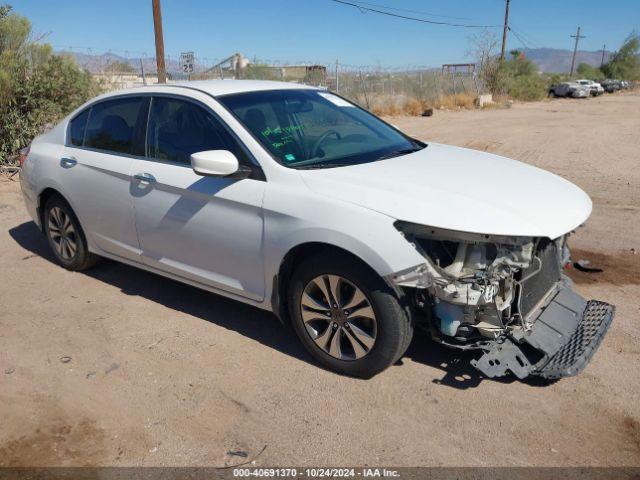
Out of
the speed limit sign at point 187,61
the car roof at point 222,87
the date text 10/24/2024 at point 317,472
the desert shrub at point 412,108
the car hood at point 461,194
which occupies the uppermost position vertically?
the speed limit sign at point 187,61

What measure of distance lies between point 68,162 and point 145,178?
1178mm

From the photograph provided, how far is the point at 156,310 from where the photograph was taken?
467 centimetres

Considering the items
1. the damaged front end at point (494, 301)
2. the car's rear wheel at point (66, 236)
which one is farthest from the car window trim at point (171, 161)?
the damaged front end at point (494, 301)

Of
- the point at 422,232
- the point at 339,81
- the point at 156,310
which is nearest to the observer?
the point at 422,232

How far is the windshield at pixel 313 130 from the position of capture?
3838 millimetres

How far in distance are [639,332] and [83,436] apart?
3.70m

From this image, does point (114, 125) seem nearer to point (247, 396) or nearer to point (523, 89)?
point (247, 396)

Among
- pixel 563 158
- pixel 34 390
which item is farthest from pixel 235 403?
pixel 563 158

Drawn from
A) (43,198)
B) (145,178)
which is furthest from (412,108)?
(145,178)

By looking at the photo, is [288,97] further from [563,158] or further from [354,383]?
[563,158]

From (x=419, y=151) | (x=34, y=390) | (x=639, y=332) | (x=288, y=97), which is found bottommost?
(x=34, y=390)

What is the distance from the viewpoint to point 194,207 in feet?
13.0

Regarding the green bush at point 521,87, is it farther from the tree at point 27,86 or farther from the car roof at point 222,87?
the car roof at point 222,87

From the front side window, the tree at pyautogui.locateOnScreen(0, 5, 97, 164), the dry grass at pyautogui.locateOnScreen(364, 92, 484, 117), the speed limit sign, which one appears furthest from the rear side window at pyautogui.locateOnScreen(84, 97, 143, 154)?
the dry grass at pyautogui.locateOnScreen(364, 92, 484, 117)
